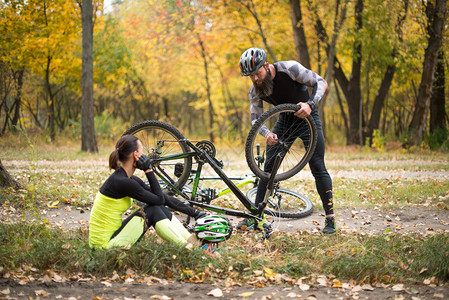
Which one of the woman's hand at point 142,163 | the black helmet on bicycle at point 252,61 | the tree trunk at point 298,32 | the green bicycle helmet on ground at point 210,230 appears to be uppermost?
the tree trunk at point 298,32

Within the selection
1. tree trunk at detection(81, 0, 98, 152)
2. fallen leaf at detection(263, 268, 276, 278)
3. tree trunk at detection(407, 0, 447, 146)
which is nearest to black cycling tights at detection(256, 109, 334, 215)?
fallen leaf at detection(263, 268, 276, 278)

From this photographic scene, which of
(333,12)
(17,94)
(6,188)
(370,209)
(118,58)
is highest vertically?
(333,12)

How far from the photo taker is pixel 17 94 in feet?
53.3

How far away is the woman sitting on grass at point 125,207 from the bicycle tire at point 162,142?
991 millimetres

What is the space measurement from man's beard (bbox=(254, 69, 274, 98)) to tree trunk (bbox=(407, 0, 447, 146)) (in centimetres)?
1197

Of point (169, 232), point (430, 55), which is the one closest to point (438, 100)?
point (430, 55)

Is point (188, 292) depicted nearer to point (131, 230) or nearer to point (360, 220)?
point (131, 230)

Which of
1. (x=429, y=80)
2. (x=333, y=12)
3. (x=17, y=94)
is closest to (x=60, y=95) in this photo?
(x=17, y=94)

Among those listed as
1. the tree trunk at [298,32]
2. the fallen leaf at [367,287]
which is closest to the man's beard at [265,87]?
the fallen leaf at [367,287]

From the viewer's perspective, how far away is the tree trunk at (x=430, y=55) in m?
14.5

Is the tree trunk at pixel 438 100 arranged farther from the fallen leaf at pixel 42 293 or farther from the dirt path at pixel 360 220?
the fallen leaf at pixel 42 293

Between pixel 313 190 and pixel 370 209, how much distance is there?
146 centimetres

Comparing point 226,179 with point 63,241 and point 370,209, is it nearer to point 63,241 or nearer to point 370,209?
point 63,241

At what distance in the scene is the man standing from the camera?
4.53m
